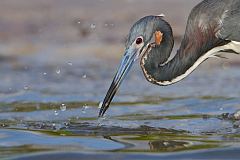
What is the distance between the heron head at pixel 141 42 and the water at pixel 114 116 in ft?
1.09

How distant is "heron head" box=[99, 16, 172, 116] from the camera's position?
7.31 m

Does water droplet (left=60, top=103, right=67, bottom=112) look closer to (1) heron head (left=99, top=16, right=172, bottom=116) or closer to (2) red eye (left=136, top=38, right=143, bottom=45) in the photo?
(1) heron head (left=99, top=16, right=172, bottom=116)

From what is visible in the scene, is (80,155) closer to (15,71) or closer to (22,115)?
(22,115)

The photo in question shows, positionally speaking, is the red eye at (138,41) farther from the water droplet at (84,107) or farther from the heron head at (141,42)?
the water droplet at (84,107)

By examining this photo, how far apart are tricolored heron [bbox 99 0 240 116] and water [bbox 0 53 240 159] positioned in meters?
0.38

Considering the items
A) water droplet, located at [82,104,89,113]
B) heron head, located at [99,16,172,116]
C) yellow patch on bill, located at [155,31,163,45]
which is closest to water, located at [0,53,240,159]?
water droplet, located at [82,104,89,113]

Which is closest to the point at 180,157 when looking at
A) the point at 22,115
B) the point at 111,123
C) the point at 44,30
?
the point at 111,123

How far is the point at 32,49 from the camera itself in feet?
41.3

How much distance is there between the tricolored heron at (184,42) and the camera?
7371 mm

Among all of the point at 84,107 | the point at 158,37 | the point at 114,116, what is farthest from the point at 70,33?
the point at 158,37

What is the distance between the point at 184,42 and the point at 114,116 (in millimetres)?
862

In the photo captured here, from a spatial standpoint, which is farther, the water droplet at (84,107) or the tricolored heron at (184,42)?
the water droplet at (84,107)

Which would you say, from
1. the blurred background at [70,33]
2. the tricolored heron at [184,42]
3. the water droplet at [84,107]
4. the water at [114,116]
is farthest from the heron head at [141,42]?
the blurred background at [70,33]

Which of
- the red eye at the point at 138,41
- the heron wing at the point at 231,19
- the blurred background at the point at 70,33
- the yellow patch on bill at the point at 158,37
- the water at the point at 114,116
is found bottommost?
the water at the point at 114,116
